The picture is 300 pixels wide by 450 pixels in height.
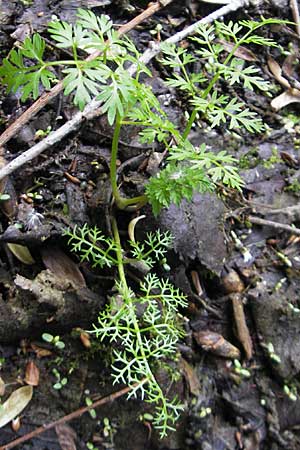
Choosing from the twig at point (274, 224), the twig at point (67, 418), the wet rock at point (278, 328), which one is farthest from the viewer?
the twig at point (274, 224)

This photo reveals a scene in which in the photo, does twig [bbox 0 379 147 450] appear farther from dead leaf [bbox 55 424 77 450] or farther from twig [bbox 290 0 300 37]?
twig [bbox 290 0 300 37]

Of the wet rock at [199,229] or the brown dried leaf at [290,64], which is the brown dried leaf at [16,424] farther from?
the brown dried leaf at [290,64]

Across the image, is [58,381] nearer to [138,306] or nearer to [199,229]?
[138,306]

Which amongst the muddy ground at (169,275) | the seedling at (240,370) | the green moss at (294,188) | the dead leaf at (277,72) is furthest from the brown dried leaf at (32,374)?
the dead leaf at (277,72)

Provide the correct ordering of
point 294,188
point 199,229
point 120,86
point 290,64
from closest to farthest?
point 120,86, point 199,229, point 294,188, point 290,64

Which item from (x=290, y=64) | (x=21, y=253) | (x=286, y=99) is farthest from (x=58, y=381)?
(x=290, y=64)

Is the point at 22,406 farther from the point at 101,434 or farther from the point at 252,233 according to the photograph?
the point at 252,233
